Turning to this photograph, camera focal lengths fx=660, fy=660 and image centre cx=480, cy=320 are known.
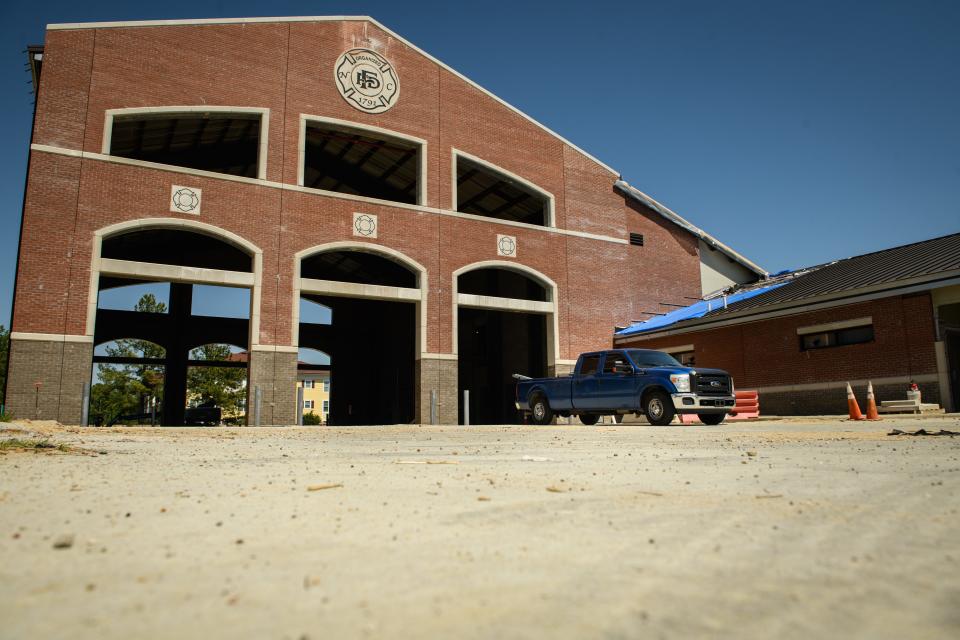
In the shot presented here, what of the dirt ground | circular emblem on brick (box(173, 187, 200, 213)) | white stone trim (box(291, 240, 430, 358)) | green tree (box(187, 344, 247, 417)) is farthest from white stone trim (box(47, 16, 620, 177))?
green tree (box(187, 344, 247, 417))

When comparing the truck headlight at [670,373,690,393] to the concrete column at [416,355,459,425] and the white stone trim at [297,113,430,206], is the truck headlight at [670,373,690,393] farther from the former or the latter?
the white stone trim at [297,113,430,206]

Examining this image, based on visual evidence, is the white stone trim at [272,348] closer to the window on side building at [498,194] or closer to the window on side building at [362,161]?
the window on side building at [362,161]

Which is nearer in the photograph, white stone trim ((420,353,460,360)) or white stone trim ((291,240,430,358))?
white stone trim ((291,240,430,358))

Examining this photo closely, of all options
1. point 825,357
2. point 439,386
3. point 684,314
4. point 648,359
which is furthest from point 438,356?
point 825,357

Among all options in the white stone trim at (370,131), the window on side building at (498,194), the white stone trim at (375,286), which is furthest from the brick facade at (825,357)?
the white stone trim at (370,131)

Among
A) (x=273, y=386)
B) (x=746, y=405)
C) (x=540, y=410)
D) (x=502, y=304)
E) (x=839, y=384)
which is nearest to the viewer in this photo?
(x=540, y=410)

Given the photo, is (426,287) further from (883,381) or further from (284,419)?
(883,381)

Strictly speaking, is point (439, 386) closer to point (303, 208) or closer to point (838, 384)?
point (303, 208)

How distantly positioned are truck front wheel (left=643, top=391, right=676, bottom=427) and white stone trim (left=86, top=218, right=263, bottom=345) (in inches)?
535

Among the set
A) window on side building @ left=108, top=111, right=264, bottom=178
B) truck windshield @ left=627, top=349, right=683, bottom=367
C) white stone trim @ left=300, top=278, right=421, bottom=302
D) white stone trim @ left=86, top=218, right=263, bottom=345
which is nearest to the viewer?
truck windshield @ left=627, top=349, right=683, bottom=367

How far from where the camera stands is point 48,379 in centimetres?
2014

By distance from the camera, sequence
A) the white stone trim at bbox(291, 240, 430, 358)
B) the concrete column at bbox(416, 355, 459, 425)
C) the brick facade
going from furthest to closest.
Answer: the concrete column at bbox(416, 355, 459, 425) < the white stone trim at bbox(291, 240, 430, 358) < the brick facade

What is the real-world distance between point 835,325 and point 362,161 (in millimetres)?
22765

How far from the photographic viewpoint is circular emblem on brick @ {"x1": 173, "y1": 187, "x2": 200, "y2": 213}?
74.4 ft
